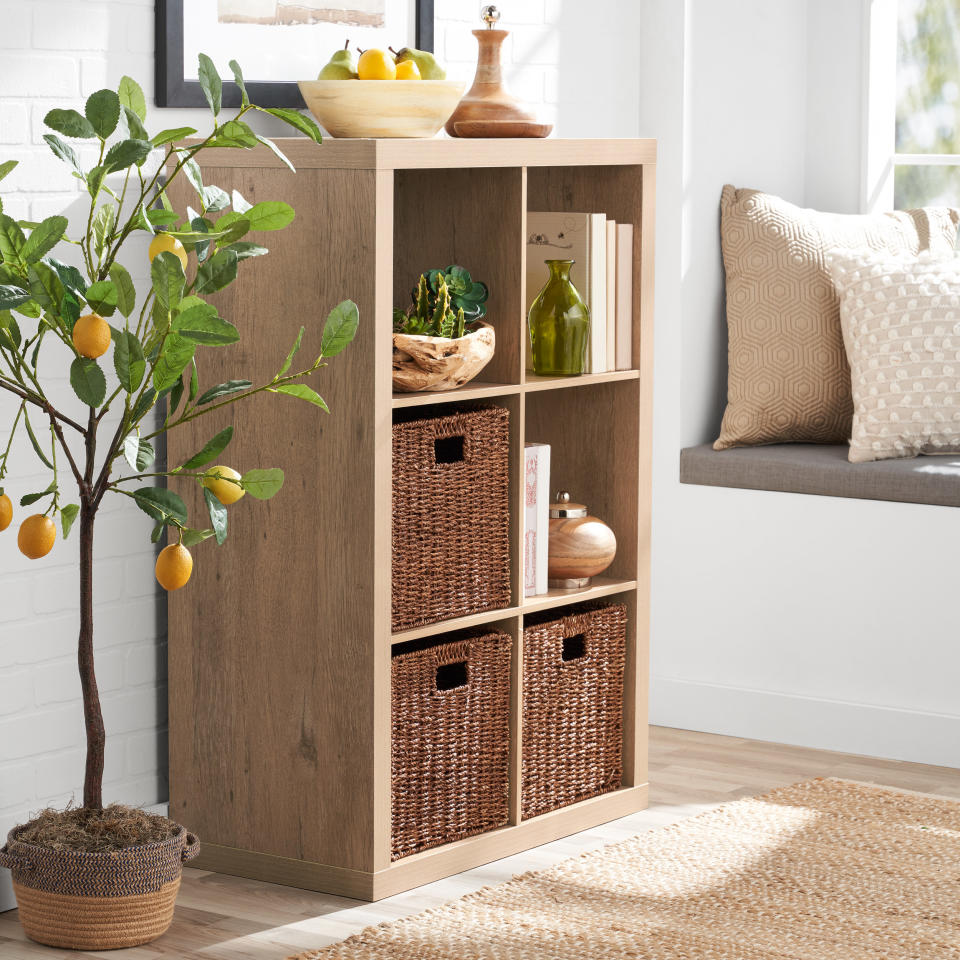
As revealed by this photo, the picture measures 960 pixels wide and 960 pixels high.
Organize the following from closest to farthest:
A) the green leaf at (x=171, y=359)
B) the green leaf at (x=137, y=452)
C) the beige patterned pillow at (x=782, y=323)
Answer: the green leaf at (x=137, y=452)
the green leaf at (x=171, y=359)
the beige patterned pillow at (x=782, y=323)

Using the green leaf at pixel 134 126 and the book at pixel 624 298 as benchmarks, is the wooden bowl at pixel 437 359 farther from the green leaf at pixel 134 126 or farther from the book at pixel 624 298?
the green leaf at pixel 134 126

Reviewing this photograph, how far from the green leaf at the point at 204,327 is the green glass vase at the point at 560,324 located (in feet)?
2.94

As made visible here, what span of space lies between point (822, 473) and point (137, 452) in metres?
1.91

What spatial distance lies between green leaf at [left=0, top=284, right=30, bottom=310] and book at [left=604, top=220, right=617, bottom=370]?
1241 millimetres

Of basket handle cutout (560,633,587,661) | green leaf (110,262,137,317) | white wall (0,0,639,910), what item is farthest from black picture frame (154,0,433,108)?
basket handle cutout (560,633,587,661)

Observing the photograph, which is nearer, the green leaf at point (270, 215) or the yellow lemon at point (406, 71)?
the green leaf at point (270, 215)

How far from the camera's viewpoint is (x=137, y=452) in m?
2.35

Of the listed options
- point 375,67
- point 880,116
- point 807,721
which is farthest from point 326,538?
point 880,116

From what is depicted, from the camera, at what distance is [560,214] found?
323 cm

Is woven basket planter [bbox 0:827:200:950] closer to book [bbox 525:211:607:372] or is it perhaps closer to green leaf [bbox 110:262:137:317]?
green leaf [bbox 110:262:137:317]

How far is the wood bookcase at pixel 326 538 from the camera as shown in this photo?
275 centimetres

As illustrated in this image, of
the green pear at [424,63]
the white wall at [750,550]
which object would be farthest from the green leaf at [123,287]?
the white wall at [750,550]

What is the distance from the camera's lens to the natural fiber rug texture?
2645 millimetres

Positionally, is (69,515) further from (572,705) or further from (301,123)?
(572,705)
